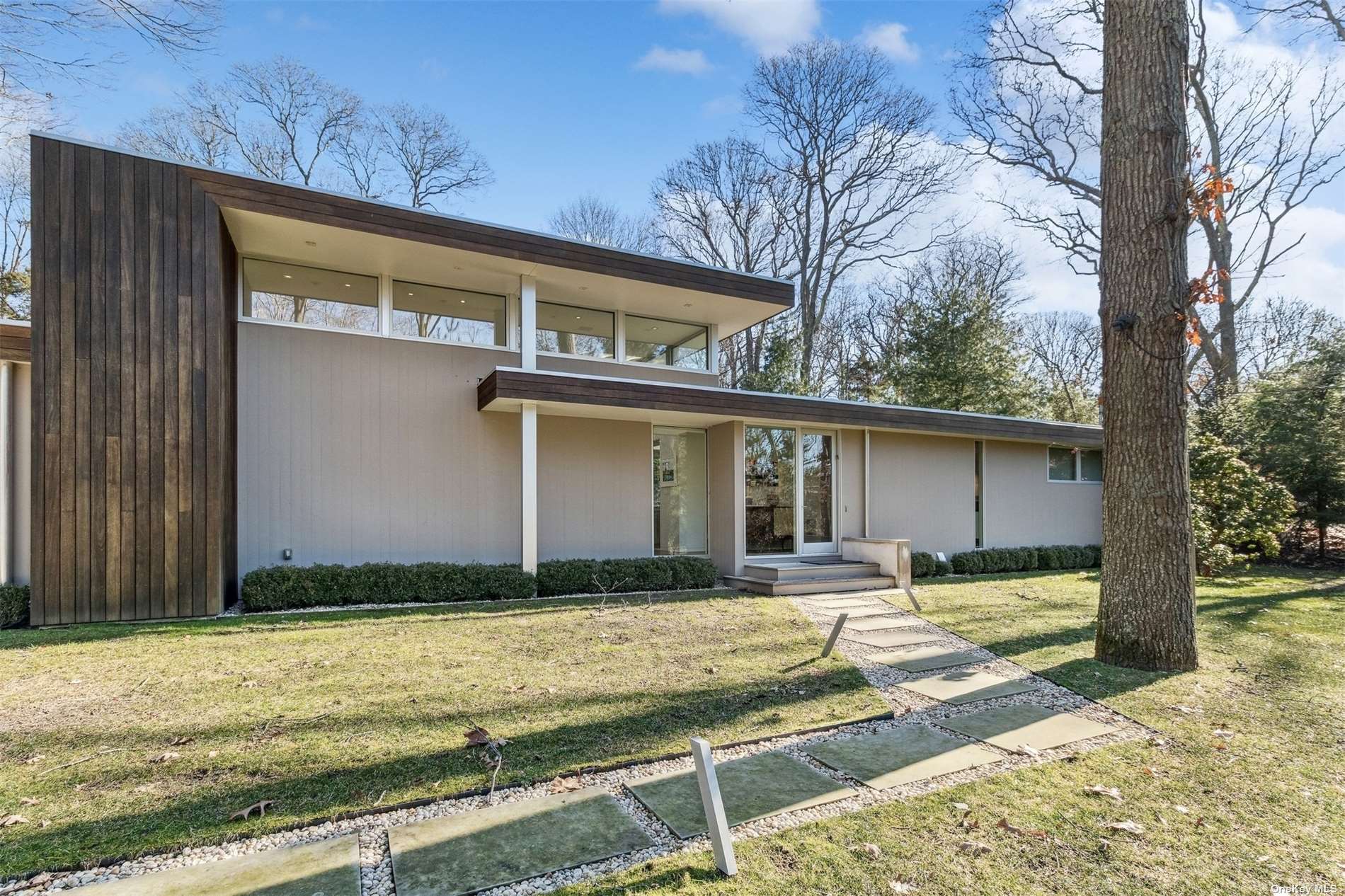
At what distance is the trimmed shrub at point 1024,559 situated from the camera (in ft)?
37.0

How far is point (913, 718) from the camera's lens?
3.89 metres

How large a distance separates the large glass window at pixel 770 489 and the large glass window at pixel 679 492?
3.14 feet

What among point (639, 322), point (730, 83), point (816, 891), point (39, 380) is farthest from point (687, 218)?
point (816, 891)

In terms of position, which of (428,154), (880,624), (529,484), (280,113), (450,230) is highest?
(280,113)

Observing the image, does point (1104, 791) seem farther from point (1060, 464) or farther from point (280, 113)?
point (280, 113)

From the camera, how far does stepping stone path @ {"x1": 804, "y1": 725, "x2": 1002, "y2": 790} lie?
9.98 ft

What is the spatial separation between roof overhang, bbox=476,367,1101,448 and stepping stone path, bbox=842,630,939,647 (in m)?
4.05

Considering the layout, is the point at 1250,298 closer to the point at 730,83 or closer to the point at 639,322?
the point at 730,83

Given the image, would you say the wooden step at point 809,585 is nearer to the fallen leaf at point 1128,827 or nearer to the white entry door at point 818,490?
the white entry door at point 818,490

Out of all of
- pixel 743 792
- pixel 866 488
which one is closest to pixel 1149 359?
pixel 743 792

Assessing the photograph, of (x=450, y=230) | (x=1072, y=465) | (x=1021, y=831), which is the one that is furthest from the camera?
(x=1072, y=465)

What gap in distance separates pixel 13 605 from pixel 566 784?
6725 millimetres

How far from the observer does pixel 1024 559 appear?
11992 millimetres

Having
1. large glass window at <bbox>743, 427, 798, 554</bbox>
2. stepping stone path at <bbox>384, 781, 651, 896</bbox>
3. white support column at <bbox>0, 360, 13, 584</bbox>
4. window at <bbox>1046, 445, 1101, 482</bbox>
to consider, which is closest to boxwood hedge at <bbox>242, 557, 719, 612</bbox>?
white support column at <bbox>0, 360, 13, 584</bbox>
